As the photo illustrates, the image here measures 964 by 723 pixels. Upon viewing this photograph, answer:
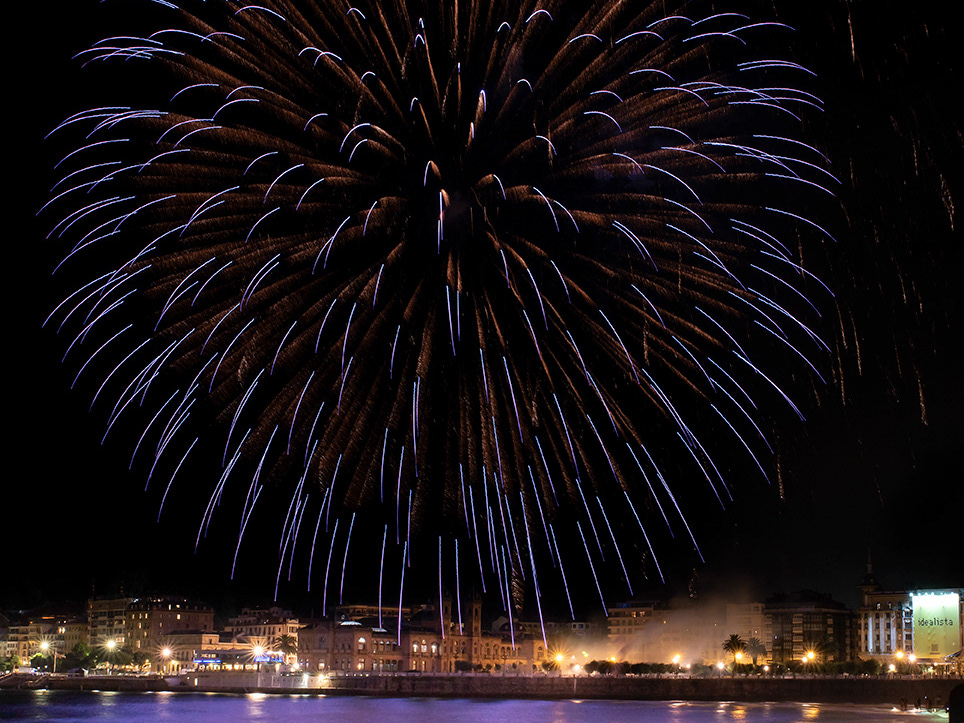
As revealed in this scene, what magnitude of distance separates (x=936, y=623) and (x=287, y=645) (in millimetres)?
77775

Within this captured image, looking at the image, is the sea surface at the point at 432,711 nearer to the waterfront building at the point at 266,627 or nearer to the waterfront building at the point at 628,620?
the waterfront building at the point at 266,627

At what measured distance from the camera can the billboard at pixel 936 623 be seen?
10219 cm

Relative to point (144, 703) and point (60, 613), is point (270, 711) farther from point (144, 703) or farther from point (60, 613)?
point (60, 613)

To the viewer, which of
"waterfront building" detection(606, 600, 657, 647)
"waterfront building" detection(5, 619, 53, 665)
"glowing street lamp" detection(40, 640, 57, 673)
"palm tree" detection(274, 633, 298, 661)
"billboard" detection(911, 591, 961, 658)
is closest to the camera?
"billboard" detection(911, 591, 961, 658)

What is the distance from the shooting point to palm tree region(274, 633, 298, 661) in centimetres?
12693

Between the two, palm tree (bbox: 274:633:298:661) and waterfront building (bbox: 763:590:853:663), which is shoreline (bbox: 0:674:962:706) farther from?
waterfront building (bbox: 763:590:853:663)

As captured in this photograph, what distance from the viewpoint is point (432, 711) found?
2472 inches

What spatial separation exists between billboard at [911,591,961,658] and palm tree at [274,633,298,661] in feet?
241

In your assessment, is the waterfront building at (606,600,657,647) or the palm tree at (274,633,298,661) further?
the waterfront building at (606,600,657,647)

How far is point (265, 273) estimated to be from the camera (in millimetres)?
21328

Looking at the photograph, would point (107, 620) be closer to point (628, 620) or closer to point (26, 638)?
point (26, 638)

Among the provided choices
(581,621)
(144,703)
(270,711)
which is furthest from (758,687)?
(581,621)

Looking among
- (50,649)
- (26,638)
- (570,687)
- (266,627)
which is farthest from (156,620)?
(570,687)

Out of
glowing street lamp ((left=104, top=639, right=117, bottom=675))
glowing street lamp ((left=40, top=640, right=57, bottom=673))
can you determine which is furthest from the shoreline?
glowing street lamp ((left=40, top=640, right=57, bottom=673))
